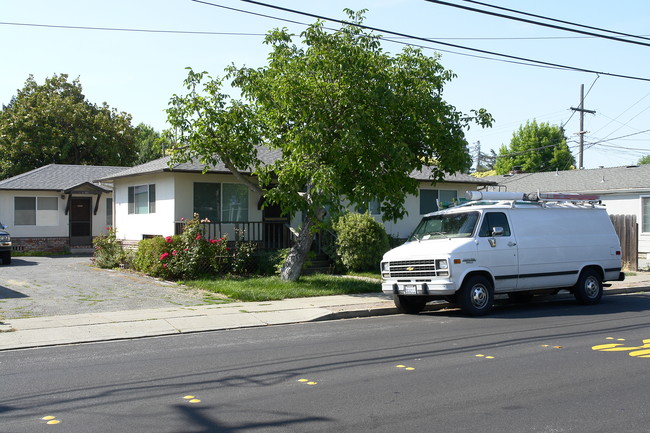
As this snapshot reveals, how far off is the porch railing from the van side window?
8631 millimetres

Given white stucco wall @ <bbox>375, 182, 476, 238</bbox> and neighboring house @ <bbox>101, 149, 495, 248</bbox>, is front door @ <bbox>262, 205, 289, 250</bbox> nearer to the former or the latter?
neighboring house @ <bbox>101, 149, 495, 248</bbox>

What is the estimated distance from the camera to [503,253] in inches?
512

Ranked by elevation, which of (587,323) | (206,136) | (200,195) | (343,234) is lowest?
(587,323)

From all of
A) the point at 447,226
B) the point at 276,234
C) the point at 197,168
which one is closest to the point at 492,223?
the point at 447,226

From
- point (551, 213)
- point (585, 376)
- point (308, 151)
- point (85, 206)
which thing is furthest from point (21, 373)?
point (85, 206)

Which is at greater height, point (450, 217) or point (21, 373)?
point (450, 217)

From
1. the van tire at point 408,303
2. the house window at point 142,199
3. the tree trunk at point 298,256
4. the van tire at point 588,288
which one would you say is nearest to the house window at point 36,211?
the house window at point 142,199

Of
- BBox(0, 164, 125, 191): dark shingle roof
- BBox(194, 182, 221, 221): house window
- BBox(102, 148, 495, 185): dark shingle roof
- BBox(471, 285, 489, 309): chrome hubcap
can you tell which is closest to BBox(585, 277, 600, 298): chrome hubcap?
BBox(471, 285, 489, 309): chrome hubcap

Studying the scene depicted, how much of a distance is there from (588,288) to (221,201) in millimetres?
11318

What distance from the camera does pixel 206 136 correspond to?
1642cm

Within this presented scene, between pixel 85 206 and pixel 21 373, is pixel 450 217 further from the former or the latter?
pixel 85 206

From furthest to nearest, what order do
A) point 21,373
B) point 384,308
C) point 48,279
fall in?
point 48,279 < point 384,308 < point 21,373

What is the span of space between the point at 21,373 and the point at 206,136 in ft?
30.8

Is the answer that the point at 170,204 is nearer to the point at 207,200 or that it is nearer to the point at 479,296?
the point at 207,200
